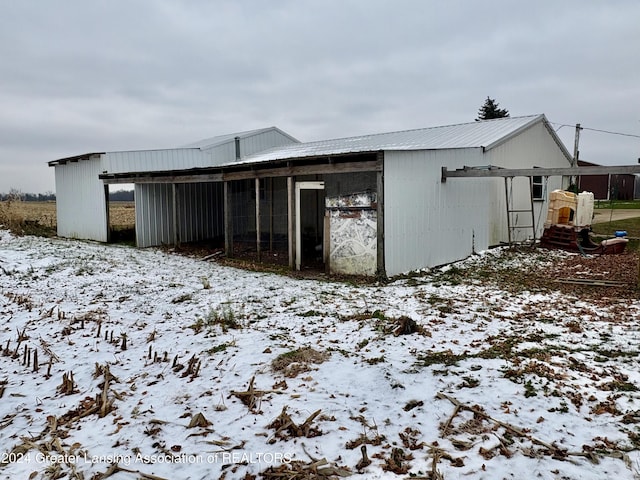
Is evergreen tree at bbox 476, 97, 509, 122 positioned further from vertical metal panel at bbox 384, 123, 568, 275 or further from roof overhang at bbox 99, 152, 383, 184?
roof overhang at bbox 99, 152, 383, 184

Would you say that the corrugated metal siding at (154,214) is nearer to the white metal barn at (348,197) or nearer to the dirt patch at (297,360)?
the white metal barn at (348,197)

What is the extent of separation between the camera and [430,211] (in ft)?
34.2

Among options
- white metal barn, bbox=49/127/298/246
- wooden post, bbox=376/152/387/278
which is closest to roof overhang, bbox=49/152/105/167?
white metal barn, bbox=49/127/298/246

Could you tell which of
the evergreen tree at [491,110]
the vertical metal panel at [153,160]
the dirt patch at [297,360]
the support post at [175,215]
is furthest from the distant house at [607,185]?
the dirt patch at [297,360]

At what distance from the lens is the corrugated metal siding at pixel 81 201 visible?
16.5 m

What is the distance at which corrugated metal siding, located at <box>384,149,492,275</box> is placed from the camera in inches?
364

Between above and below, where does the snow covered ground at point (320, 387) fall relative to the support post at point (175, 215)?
below

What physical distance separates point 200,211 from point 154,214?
1.95m

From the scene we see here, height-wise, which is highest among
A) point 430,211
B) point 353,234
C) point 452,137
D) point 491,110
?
point 491,110

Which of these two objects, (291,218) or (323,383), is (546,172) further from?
Result: (323,383)

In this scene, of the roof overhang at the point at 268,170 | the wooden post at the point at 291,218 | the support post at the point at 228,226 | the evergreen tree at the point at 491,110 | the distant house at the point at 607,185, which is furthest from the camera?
the evergreen tree at the point at 491,110

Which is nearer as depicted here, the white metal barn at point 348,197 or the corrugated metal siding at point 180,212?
the white metal barn at point 348,197

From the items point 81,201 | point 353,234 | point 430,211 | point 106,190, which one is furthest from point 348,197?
point 81,201

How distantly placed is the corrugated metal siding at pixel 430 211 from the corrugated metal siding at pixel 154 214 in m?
10.4
